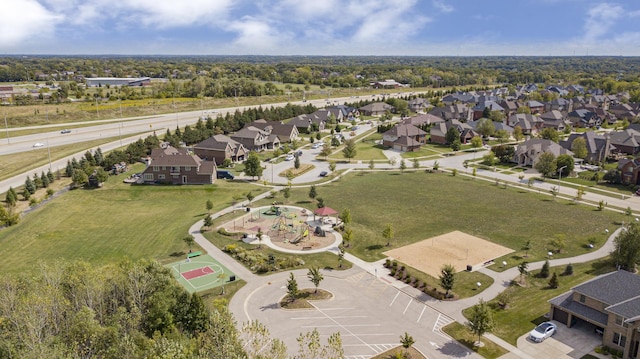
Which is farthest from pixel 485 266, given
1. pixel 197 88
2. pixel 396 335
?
pixel 197 88

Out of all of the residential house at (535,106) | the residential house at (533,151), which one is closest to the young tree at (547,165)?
the residential house at (533,151)

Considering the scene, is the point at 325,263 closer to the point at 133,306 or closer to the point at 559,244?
the point at 133,306

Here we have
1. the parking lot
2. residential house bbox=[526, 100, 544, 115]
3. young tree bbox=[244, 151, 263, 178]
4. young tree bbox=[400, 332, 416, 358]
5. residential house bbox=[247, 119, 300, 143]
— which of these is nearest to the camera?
young tree bbox=[400, 332, 416, 358]

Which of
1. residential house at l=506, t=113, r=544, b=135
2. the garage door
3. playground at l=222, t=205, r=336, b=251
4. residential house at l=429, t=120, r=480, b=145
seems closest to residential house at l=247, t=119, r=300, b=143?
residential house at l=429, t=120, r=480, b=145

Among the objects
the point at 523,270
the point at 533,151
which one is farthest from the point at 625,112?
the point at 523,270

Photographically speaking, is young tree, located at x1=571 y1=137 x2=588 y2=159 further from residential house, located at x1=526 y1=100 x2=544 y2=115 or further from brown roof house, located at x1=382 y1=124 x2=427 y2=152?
residential house, located at x1=526 y1=100 x2=544 y2=115
